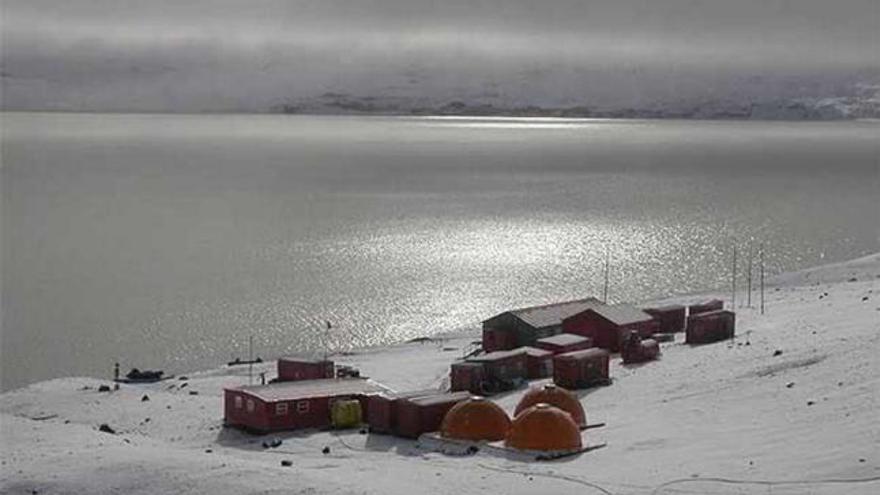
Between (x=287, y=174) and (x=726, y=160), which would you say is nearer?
(x=287, y=174)

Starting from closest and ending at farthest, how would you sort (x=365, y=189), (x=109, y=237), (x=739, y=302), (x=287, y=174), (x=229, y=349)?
(x=229, y=349) < (x=739, y=302) < (x=109, y=237) < (x=365, y=189) < (x=287, y=174)

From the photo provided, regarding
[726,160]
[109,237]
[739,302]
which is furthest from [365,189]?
[726,160]

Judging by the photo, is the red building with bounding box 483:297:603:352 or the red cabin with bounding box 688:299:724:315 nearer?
the red building with bounding box 483:297:603:352

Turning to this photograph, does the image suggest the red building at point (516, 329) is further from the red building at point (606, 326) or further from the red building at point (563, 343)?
the red building at point (563, 343)

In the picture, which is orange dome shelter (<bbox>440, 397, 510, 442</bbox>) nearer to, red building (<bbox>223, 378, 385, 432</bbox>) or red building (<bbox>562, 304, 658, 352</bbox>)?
red building (<bbox>223, 378, 385, 432</bbox>)

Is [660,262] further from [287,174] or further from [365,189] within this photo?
[287,174]

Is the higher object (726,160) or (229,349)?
(726,160)

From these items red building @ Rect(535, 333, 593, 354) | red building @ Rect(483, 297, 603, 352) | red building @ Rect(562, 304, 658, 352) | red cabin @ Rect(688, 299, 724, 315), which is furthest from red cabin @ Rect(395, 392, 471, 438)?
red cabin @ Rect(688, 299, 724, 315)
